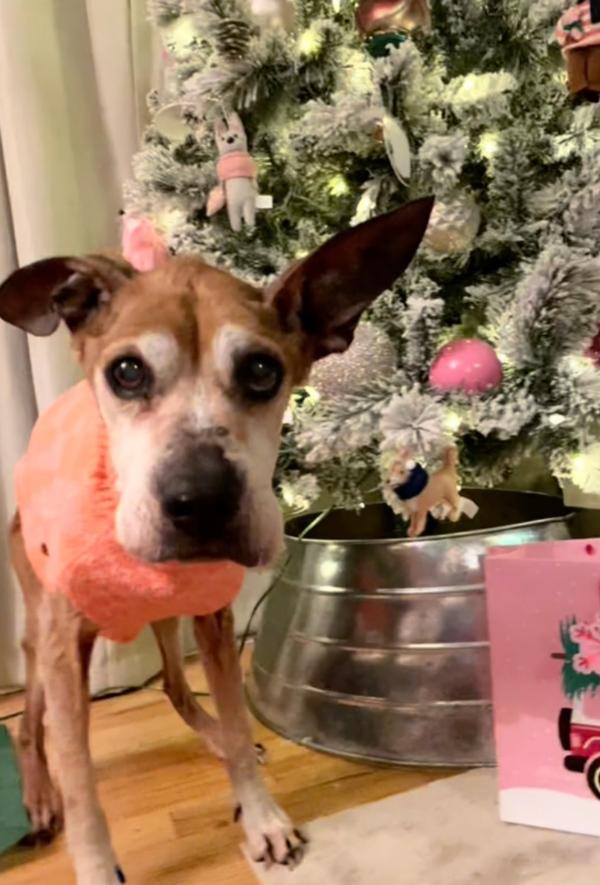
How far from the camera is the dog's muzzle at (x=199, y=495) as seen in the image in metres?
0.80

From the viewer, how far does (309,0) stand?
1400 millimetres

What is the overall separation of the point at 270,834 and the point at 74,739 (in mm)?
283

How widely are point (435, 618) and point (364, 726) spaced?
0.20 m

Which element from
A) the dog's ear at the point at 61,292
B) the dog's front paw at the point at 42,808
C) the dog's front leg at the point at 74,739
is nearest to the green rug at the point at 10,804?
the dog's front paw at the point at 42,808

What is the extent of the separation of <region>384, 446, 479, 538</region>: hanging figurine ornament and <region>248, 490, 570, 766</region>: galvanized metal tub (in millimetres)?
58

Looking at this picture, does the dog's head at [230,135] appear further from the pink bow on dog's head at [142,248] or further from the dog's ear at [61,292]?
the dog's ear at [61,292]

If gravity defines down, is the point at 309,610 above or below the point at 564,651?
below

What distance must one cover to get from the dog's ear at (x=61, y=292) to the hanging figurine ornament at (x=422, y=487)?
1.57 feet

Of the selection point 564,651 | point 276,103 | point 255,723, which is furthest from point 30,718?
point 276,103

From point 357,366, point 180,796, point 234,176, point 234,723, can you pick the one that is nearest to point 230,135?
point 234,176

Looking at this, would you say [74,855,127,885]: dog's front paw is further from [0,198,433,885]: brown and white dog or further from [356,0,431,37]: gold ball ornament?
[356,0,431,37]: gold ball ornament

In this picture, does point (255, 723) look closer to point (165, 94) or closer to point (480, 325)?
point (480, 325)

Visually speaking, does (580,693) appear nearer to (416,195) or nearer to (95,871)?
(95,871)

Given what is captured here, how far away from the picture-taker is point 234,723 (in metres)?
1.16
